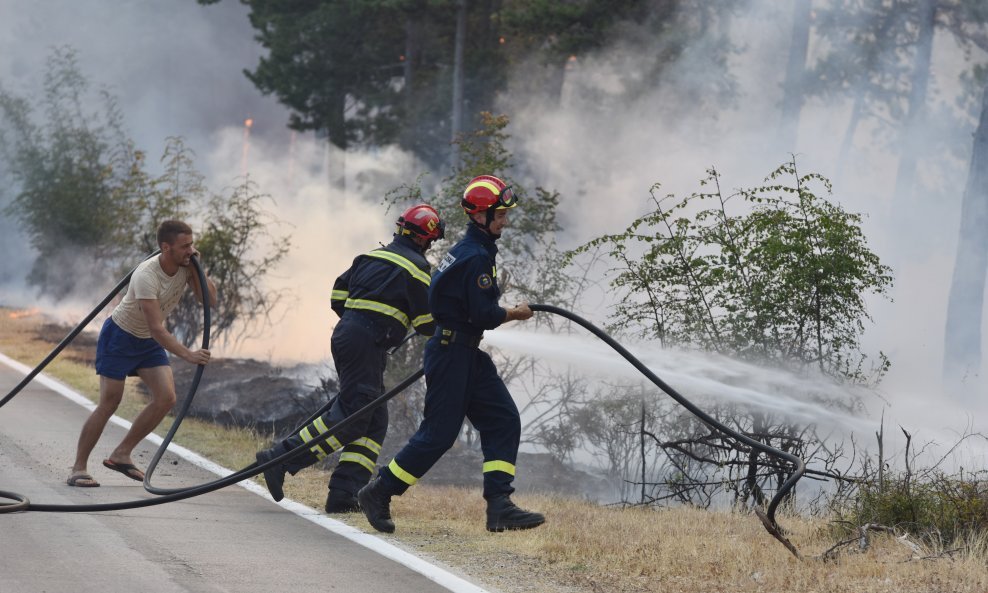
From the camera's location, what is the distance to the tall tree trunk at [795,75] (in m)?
22.0

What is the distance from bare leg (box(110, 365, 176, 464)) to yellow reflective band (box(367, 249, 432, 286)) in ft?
5.53

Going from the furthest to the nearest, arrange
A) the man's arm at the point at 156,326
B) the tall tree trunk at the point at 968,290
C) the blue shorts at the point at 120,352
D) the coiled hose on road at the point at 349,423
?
the tall tree trunk at the point at 968,290, the blue shorts at the point at 120,352, the man's arm at the point at 156,326, the coiled hose on road at the point at 349,423

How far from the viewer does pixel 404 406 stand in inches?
445

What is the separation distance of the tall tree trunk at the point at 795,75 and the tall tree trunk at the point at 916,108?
1893 millimetres

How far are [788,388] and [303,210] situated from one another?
24414 mm

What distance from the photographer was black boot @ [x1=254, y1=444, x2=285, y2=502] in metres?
6.82

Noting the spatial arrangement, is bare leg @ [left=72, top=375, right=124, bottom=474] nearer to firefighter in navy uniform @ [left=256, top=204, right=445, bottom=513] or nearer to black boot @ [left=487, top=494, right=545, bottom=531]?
firefighter in navy uniform @ [left=256, top=204, right=445, bottom=513]

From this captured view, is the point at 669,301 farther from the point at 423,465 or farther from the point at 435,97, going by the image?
the point at 435,97

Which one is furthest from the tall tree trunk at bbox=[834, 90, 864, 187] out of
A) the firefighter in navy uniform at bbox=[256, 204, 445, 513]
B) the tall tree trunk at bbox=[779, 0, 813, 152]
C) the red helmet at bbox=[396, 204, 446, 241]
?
the firefighter in navy uniform at bbox=[256, 204, 445, 513]

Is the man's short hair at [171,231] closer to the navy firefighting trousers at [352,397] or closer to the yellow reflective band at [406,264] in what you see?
the navy firefighting trousers at [352,397]

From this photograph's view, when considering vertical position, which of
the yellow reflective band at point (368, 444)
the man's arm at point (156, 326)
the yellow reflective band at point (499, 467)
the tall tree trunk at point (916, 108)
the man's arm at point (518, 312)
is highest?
the tall tree trunk at point (916, 108)

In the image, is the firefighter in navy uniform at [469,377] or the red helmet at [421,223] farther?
the red helmet at [421,223]

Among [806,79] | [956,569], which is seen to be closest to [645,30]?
[806,79]

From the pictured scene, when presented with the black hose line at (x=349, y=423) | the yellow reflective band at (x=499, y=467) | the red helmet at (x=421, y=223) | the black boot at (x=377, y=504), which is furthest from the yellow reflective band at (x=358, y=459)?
the red helmet at (x=421, y=223)
